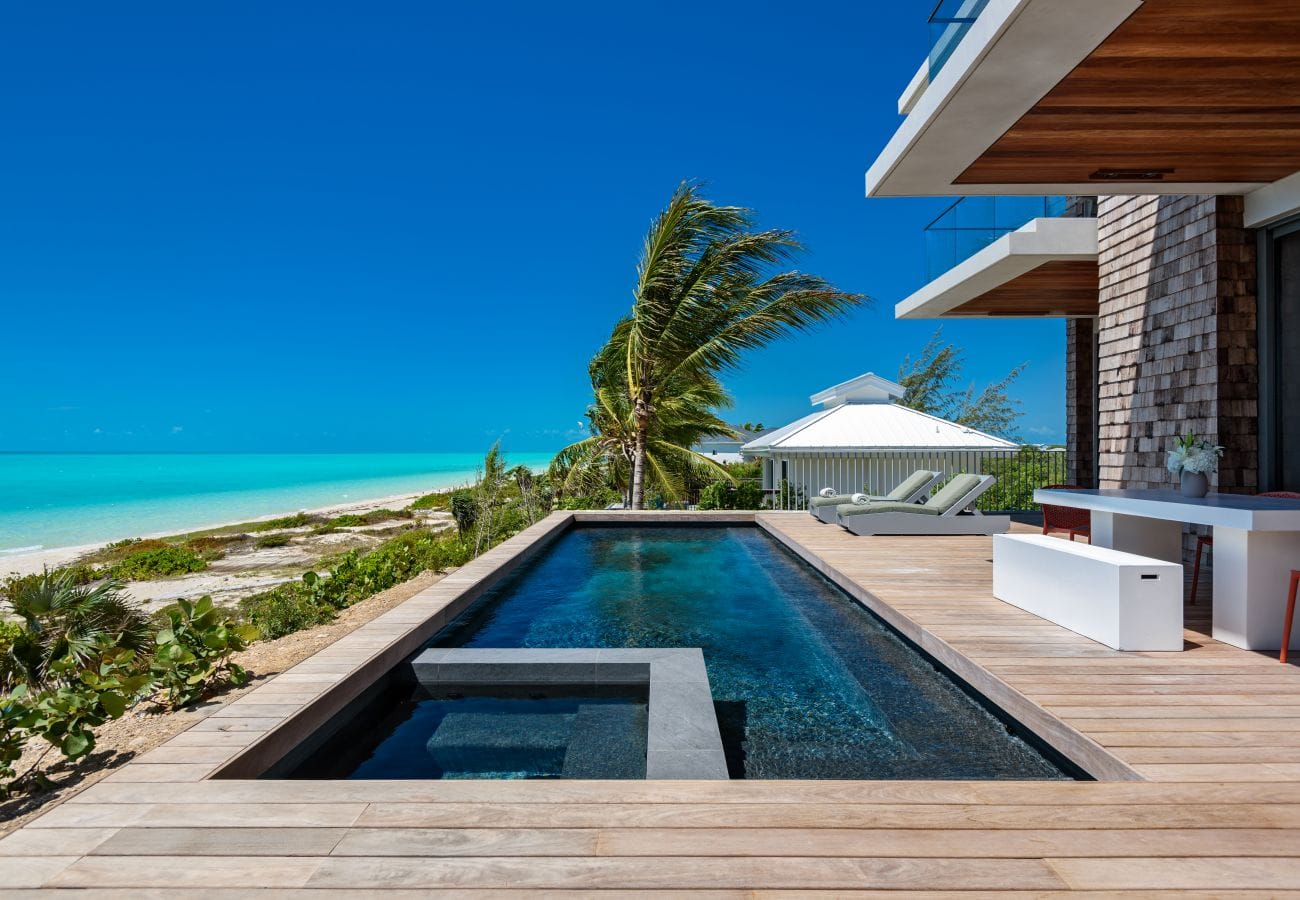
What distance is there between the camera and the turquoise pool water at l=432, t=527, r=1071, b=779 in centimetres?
299

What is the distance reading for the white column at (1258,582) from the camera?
3525mm

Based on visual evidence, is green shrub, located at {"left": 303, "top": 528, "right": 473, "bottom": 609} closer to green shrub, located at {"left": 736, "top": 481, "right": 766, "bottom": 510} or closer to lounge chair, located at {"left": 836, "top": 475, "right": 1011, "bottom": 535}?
lounge chair, located at {"left": 836, "top": 475, "right": 1011, "bottom": 535}

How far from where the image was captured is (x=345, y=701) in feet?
10.5

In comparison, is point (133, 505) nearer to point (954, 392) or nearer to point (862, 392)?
point (862, 392)

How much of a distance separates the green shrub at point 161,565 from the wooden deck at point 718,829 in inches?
497

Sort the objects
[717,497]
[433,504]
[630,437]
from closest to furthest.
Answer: [717,497] < [630,437] < [433,504]

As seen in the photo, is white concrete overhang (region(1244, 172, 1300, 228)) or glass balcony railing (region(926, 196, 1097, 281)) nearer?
white concrete overhang (region(1244, 172, 1300, 228))

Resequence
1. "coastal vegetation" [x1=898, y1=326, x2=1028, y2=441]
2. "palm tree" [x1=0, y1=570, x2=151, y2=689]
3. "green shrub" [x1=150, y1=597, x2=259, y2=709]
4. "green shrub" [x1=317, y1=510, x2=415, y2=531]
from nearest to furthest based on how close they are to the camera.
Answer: "green shrub" [x1=150, y1=597, x2=259, y2=709] → "palm tree" [x1=0, y1=570, x2=151, y2=689] → "green shrub" [x1=317, y1=510, x2=415, y2=531] → "coastal vegetation" [x1=898, y1=326, x2=1028, y2=441]

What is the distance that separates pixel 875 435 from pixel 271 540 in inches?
558

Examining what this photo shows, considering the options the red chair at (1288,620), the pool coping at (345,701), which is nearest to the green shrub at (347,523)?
the pool coping at (345,701)

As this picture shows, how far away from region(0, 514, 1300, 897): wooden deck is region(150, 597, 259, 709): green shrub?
46cm

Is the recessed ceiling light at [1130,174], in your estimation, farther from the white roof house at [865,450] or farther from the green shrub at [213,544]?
the green shrub at [213,544]

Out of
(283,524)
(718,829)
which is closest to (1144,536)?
(718,829)

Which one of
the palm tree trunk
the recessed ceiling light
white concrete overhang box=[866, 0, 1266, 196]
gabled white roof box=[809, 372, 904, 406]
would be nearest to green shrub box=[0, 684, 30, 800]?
white concrete overhang box=[866, 0, 1266, 196]
